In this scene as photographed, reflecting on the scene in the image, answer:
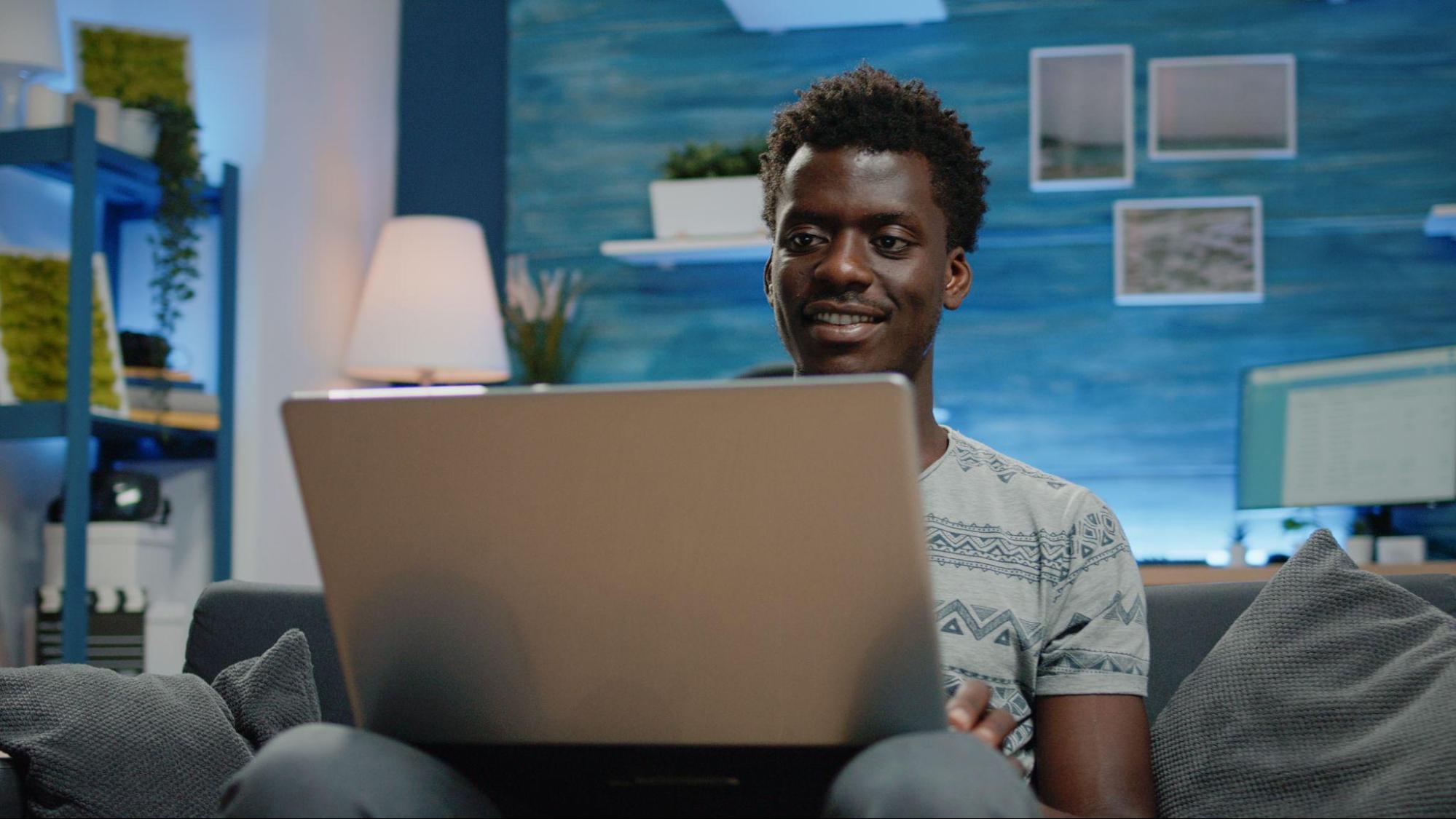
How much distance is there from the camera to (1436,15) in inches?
139

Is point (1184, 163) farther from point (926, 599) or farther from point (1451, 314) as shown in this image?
point (926, 599)

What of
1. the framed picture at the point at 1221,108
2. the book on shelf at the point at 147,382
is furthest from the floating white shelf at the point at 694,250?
the book on shelf at the point at 147,382

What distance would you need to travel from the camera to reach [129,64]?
10.6 ft

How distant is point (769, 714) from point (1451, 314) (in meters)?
3.08

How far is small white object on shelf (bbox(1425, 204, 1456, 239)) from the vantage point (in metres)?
3.25

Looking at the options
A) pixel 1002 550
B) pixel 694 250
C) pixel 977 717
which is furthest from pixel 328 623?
pixel 694 250

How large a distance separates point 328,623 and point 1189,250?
95.9 inches

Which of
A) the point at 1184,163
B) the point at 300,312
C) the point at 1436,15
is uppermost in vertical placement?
the point at 1436,15

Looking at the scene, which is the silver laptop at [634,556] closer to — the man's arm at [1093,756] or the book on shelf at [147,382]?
the man's arm at [1093,756]

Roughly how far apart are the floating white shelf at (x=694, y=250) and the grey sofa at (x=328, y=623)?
1.85 meters

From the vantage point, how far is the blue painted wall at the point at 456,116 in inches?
160

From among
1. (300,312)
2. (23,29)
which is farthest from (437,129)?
(23,29)

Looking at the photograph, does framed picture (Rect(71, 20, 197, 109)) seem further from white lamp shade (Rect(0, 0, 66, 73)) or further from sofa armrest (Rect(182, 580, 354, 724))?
sofa armrest (Rect(182, 580, 354, 724))

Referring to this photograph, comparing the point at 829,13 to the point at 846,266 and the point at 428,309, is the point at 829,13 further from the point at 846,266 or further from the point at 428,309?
the point at 846,266
